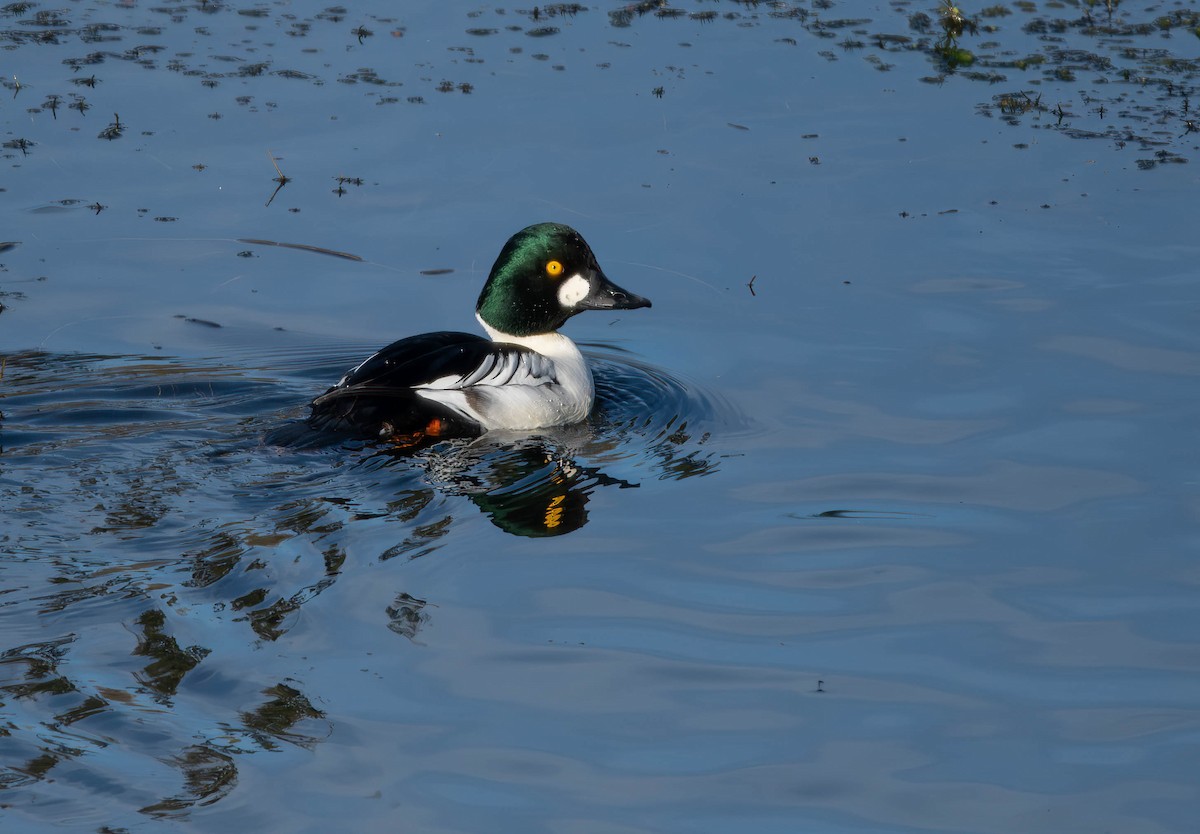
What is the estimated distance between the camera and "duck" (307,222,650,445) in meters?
7.21

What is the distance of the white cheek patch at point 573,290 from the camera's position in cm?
813

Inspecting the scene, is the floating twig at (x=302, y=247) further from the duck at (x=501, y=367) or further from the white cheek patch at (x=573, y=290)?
the white cheek patch at (x=573, y=290)

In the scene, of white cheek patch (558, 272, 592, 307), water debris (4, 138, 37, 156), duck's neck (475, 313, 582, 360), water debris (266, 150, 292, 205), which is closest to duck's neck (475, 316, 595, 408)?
duck's neck (475, 313, 582, 360)

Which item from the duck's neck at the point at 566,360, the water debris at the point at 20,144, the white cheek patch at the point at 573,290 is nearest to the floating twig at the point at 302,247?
the duck's neck at the point at 566,360

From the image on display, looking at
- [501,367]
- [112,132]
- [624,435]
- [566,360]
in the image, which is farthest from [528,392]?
[112,132]

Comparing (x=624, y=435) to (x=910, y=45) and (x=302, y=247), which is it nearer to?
(x=302, y=247)

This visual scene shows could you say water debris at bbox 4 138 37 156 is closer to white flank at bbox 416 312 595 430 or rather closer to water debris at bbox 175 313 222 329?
water debris at bbox 175 313 222 329

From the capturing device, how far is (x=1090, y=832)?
4.54 m

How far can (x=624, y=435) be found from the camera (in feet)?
25.4

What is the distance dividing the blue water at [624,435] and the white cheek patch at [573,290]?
1.71 feet

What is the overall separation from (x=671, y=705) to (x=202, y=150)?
6.74m

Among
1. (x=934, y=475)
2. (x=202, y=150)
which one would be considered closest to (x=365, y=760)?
(x=934, y=475)

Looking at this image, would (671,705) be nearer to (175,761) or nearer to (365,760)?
(365,760)

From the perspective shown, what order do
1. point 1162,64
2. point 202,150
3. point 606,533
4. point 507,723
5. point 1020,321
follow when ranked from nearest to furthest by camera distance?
point 507,723
point 606,533
point 1020,321
point 202,150
point 1162,64
